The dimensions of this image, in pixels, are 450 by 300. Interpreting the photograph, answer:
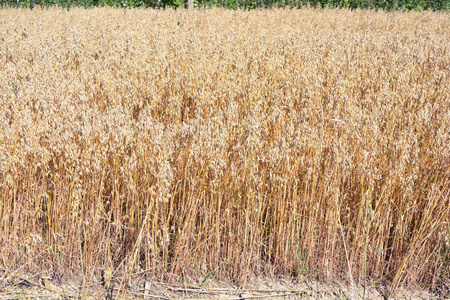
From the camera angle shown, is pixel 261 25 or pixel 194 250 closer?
pixel 194 250

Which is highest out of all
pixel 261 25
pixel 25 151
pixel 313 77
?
pixel 261 25

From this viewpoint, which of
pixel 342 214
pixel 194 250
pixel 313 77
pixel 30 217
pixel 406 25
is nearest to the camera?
pixel 194 250

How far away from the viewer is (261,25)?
796 centimetres

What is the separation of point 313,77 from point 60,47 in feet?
11.5

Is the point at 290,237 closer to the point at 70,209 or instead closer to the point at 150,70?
the point at 70,209

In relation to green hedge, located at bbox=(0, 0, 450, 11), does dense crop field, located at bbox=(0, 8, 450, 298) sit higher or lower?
lower

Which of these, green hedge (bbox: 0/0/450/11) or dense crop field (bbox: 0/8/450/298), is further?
green hedge (bbox: 0/0/450/11)

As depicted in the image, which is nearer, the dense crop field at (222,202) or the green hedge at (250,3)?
the dense crop field at (222,202)

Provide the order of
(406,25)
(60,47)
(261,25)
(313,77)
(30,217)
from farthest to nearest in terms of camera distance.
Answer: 1. (406,25)
2. (261,25)
3. (60,47)
4. (313,77)
5. (30,217)

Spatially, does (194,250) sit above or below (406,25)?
below

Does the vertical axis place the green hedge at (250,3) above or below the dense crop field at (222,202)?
above

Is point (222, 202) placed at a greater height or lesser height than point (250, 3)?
lesser

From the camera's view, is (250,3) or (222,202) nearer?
(222,202)

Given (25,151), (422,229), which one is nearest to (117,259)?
(25,151)
